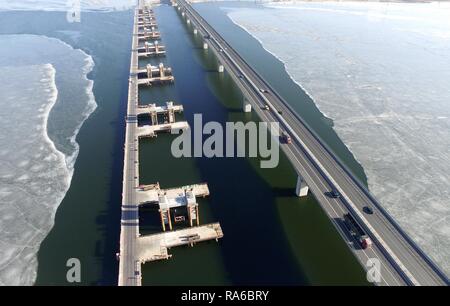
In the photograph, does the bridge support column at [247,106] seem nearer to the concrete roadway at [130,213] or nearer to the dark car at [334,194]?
the concrete roadway at [130,213]

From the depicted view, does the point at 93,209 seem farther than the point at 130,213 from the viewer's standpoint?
Yes

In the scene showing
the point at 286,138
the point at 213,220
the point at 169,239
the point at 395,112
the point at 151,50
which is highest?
the point at 151,50

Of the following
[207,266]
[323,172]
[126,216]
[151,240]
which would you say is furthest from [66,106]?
[323,172]

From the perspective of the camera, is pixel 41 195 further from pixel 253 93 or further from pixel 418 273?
pixel 418 273

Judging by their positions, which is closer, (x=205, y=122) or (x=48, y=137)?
(x=48, y=137)

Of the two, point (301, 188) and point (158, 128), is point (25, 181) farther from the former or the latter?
point (301, 188)

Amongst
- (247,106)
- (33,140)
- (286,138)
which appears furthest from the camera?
(247,106)

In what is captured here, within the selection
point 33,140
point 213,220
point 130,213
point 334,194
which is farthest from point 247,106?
point 33,140
